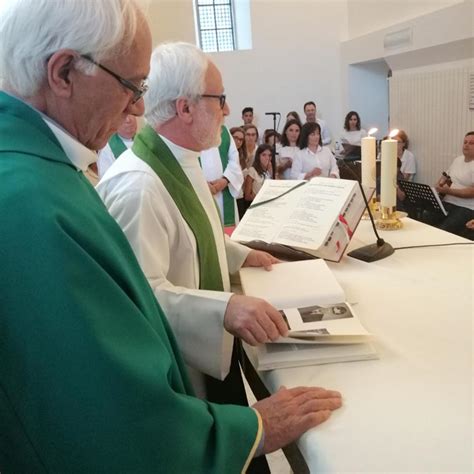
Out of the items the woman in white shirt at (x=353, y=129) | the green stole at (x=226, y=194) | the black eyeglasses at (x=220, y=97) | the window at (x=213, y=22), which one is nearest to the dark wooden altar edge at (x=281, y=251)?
the black eyeglasses at (x=220, y=97)

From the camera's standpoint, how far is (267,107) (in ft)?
29.7

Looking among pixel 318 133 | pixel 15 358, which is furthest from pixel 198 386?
pixel 318 133

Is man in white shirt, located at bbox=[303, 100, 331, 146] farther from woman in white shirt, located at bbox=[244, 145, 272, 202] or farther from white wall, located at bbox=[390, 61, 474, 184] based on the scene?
woman in white shirt, located at bbox=[244, 145, 272, 202]

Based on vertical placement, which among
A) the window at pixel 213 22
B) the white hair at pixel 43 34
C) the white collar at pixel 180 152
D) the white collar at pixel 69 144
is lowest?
the white collar at pixel 180 152

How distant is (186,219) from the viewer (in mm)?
1306

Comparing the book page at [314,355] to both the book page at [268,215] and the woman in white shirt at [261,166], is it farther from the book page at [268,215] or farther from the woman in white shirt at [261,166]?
the woman in white shirt at [261,166]

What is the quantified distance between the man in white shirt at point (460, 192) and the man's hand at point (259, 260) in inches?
123

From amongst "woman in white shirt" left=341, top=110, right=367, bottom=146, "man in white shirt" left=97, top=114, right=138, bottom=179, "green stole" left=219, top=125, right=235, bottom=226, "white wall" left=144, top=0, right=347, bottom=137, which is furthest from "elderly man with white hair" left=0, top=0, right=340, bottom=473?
"white wall" left=144, top=0, right=347, bottom=137

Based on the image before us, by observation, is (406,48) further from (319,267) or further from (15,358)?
(15,358)

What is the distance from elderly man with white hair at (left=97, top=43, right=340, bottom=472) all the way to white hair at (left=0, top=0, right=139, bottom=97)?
48 cm

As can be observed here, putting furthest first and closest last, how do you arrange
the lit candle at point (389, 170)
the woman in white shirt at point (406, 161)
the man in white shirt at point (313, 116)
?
1. the man in white shirt at point (313, 116)
2. the woman in white shirt at point (406, 161)
3. the lit candle at point (389, 170)

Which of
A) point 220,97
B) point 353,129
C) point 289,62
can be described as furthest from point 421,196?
point 289,62

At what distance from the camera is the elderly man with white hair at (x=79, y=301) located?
629mm

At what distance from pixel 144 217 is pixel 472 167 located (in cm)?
428
